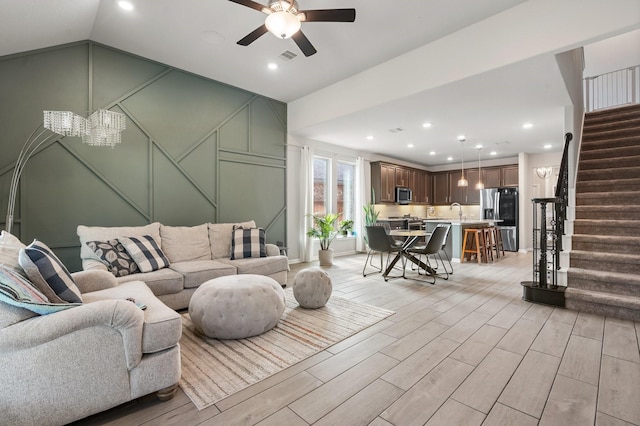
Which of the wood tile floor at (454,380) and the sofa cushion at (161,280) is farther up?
the sofa cushion at (161,280)

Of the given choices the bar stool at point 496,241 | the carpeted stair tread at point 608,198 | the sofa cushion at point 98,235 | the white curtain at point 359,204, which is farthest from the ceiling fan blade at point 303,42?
the bar stool at point 496,241

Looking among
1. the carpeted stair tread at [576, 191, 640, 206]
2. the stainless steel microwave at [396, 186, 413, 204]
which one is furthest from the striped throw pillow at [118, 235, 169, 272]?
the stainless steel microwave at [396, 186, 413, 204]

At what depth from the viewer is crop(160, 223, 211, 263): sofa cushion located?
385 centimetres

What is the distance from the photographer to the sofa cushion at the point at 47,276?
1711mm

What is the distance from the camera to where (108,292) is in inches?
91.4

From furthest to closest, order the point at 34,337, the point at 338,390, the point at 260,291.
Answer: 1. the point at 260,291
2. the point at 338,390
3. the point at 34,337

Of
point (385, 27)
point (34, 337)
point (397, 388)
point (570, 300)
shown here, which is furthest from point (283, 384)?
point (385, 27)

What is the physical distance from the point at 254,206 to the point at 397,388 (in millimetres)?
4156

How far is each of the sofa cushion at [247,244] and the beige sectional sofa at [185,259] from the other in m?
0.09

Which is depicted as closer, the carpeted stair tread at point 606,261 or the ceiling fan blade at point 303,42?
the ceiling fan blade at point 303,42

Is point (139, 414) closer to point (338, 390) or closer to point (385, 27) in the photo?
point (338, 390)

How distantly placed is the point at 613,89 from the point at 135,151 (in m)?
10.3

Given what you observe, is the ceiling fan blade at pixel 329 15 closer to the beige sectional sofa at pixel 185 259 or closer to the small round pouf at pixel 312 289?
the small round pouf at pixel 312 289

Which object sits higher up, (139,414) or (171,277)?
(171,277)
